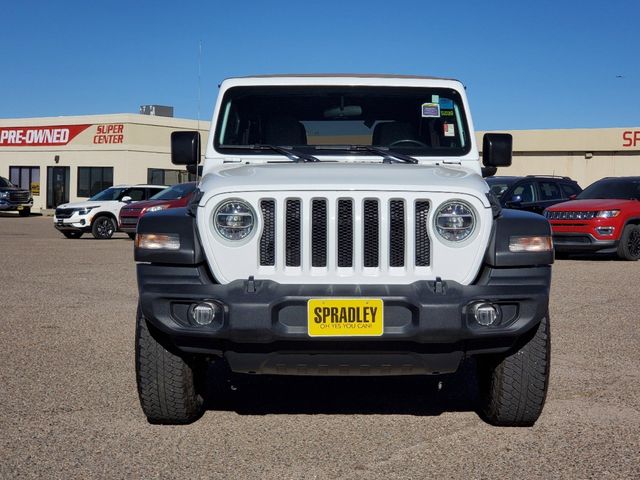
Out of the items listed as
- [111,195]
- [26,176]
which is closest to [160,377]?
[111,195]

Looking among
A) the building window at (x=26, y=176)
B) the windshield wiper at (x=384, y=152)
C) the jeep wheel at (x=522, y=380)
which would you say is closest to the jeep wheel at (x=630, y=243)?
the windshield wiper at (x=384, y=152)

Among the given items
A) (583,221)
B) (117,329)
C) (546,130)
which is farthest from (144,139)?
(117,329)

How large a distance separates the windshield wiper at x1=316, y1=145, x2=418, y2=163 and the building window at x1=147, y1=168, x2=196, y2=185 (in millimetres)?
41756

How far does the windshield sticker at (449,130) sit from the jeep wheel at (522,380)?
5.72 feet

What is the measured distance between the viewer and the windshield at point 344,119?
247 inches

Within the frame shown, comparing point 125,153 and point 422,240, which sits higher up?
point 125,153

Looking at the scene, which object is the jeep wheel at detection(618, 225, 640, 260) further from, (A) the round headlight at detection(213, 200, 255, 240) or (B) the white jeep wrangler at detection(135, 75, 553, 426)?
(A) the round headlight at detection(213, 200, 255, 240)

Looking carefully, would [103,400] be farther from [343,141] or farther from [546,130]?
[546,130]

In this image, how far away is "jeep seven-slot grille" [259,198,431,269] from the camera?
4688 mm

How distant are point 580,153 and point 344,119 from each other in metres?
42.1

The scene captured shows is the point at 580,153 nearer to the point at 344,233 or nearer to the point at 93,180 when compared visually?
the point at 93,180

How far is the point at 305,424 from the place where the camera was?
5.28 m

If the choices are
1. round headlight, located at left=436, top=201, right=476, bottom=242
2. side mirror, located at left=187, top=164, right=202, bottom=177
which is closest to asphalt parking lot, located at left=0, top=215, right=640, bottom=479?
round headlight, located at left=436, top=201, right=476, bottom=242

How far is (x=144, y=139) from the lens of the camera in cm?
4806
